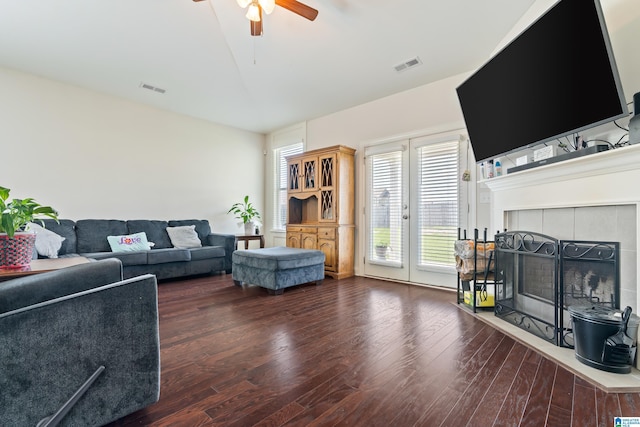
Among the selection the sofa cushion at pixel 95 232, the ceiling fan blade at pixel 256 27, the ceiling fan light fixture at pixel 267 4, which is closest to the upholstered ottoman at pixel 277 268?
the sofa cushion at pixel 95 232

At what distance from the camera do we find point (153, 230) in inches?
185

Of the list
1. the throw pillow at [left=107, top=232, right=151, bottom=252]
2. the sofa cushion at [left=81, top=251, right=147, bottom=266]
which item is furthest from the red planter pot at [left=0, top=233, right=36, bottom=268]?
the throw pillow at [left=107, top=232, right=151, bottom=252]

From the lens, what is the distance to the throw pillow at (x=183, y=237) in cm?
476

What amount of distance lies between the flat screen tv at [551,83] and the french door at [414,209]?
3.35 ft

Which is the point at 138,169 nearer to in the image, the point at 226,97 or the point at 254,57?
the point at 226,97

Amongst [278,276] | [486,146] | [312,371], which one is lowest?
[312,371]

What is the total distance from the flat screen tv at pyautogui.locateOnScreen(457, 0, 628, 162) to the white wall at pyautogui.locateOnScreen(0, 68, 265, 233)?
15.0ft

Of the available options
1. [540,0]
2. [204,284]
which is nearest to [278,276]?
[204,284]

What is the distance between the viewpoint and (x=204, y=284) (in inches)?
162

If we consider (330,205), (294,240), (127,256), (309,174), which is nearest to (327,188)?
(330,205)

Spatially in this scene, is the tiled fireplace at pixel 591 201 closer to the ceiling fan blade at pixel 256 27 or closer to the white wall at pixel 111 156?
the ceiling fan blade at pixel 256 27

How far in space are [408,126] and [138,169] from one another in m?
4.24

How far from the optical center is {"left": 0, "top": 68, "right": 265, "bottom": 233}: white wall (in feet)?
12.8

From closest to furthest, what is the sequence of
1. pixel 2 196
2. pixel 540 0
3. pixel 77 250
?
pixel 2 196
pixel 540 0
pixel 77 250
